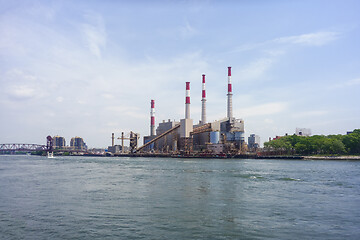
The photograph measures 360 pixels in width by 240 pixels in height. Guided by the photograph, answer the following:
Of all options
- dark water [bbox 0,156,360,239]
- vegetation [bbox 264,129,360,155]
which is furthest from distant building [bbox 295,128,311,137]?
dark water [bbox 0,156,360,239]

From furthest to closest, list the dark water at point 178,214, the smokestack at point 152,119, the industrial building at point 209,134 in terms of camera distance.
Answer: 1. the smokestack at point 152,119
2. the industrial building at point 209,134
3. the dark water at point 178,214

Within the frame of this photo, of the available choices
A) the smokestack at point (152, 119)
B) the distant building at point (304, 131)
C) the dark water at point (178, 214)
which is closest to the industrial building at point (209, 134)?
the smokestack at point (152, 119)

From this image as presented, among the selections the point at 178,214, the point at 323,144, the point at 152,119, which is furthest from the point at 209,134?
the point at 178,214

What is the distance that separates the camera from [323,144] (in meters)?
114

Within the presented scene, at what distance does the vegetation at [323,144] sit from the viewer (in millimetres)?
108875

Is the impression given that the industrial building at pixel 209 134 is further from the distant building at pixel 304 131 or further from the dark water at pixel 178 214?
the dark water at pixel 178 214

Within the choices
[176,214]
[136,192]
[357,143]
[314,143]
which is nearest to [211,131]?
[314,143]

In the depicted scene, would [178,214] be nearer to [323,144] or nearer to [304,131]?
[323,144]

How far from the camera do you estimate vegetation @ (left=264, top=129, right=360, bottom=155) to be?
10888 cm

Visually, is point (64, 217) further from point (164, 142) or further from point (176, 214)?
point (164, 142)

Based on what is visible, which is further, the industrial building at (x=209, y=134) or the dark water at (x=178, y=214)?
the industrial building at (x=209, y=134)

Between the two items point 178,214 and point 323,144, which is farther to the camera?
point 323,144

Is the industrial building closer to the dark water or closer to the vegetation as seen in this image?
the vegetation

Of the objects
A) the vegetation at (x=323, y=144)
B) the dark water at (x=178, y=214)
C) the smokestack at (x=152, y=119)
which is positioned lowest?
the dark water at (x=178, y=214)
